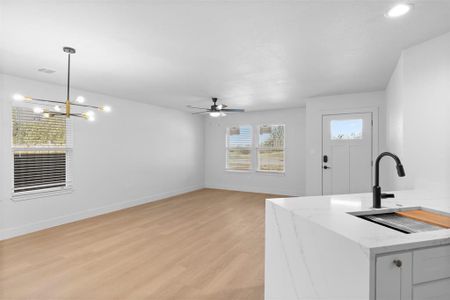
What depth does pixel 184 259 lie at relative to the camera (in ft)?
10.0

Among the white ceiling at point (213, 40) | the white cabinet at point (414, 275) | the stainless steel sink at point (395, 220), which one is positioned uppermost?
the white ceiling at point (213, 40)

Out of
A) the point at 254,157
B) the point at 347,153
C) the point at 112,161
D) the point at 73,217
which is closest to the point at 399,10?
the point at 347,153

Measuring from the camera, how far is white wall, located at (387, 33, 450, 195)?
243 centimetres

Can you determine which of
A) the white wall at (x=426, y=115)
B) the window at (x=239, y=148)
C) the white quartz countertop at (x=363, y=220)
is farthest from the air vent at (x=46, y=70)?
the window at (x=239, y=148)

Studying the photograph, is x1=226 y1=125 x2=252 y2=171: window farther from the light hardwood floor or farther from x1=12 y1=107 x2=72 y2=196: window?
x1=12 y1=107 x2=72 y2=196: window

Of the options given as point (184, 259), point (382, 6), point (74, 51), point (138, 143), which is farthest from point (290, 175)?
point (74, 51)

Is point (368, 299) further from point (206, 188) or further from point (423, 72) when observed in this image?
point (206, 188)

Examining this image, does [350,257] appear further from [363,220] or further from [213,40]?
[213,40]

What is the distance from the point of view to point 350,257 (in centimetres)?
111

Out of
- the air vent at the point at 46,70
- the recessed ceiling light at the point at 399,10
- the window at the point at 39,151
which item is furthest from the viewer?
the window at the point at 39,151

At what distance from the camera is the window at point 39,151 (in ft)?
12.9

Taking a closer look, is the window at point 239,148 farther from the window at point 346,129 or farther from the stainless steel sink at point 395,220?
the stainless steel sink at point 395,220

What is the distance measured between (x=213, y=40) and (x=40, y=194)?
4.00 meters

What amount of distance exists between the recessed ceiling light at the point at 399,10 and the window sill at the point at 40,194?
544 cm
